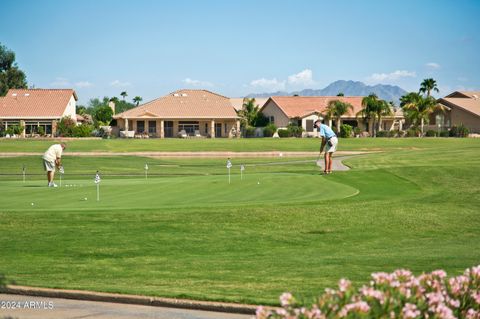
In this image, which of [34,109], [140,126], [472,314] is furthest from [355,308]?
[140,126]

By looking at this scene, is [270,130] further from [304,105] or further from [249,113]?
[249,113]

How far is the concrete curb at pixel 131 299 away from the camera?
28.6 feet

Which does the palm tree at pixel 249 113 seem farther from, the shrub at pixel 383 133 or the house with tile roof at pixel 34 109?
the house with tile roof at pixel 34 109

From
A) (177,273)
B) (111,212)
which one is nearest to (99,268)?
(177,273)

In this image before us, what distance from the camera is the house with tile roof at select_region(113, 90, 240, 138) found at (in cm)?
9169

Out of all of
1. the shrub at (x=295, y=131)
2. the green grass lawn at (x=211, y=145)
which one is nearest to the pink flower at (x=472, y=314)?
the green grass lawn at (x=211, y=145)

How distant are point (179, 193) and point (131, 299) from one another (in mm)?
10776

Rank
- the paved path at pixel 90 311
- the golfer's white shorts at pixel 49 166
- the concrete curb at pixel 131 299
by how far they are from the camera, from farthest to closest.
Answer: the golfer's white shorts at pixel 49 166, the concrete curb at pixel 131 299, the paved path at pixel 90 311

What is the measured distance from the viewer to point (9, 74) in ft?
421

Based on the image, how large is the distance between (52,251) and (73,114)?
86.4 meters

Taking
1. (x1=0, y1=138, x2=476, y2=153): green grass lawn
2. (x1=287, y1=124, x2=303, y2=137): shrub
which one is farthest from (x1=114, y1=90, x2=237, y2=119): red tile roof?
(x1=0, y1=138, x2=476, y2=153): green grass lawn

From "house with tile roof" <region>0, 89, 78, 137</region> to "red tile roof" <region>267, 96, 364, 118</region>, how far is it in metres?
27.5

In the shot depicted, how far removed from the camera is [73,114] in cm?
9800

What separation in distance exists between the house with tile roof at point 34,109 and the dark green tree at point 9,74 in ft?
110
